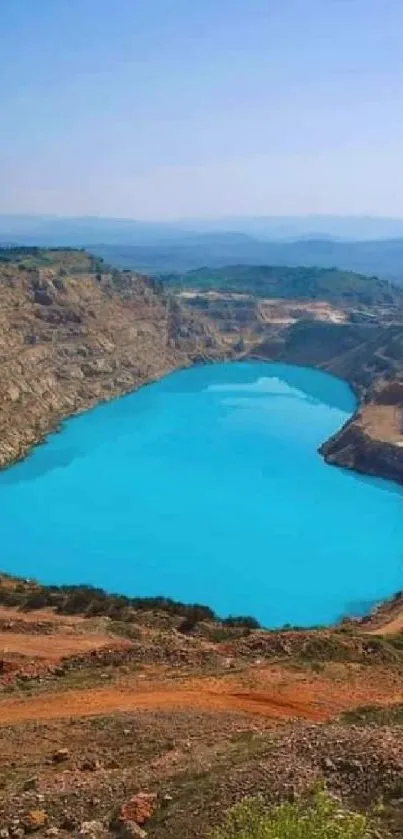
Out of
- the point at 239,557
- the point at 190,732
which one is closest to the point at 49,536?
the point at 239,557

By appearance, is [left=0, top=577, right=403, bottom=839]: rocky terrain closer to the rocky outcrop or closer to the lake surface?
the lake surface

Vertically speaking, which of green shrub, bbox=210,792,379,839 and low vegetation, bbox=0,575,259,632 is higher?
green shrub, bbox=210,792,379,839

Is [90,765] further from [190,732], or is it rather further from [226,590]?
[226,590]

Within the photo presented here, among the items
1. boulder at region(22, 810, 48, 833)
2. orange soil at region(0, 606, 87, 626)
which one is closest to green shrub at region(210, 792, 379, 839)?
boulder at region(22, 810, 48, 833)

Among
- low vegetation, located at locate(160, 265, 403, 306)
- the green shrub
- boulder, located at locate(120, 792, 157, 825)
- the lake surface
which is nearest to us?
the green shrub

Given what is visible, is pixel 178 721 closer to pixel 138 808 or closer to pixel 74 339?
pixel 138 808

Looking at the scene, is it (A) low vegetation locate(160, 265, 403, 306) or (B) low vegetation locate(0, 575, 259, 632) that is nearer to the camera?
(B) low vegetation locate(0, 575, 259, 632)

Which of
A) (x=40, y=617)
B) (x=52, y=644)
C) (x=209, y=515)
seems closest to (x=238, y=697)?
(x=52, y=644)

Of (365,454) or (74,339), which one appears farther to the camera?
(74,339)

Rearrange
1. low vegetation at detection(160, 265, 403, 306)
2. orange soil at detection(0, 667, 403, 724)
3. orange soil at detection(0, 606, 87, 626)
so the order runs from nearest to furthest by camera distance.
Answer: orange soil at detection(0, 667, 403, 724), orange soil at detection(0, 606, 87, 626), low vegetation at detection(160, 265, 403, 306)
